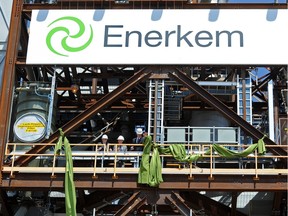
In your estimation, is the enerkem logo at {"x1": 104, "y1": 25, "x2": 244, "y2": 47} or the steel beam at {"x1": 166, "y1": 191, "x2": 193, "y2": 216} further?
the enerkem logo at {"x1": 104, "y1": 25, "x2": 244, "y2": 47}

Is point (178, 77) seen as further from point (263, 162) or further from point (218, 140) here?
point (263, 162)

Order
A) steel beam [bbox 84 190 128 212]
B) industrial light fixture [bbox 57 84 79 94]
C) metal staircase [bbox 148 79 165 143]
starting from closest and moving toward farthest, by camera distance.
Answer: steel beam [bbox 84 190 128 212] < metal staircase [bbox 148 79 165 143] < industrial light fixture [bbox 57 84 79 94]

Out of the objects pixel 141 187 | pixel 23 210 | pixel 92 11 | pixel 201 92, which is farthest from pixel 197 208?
pixel 92 11

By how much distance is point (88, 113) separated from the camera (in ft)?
82.0

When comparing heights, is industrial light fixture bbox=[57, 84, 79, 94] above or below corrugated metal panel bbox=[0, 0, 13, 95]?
below

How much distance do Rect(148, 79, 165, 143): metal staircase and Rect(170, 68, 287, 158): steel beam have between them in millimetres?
815

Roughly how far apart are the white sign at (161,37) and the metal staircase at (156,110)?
42.7 inches

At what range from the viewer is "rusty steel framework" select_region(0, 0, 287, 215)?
75.7 feet

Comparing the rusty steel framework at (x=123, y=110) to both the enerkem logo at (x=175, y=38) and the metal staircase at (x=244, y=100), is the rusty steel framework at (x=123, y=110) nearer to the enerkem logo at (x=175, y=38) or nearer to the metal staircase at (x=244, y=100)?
the metal staircase at (x=244, y=100)

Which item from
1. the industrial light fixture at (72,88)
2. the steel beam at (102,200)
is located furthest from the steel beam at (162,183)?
the industrial light fixture at (72,88)

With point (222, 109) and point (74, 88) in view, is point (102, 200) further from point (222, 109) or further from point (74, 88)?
point (222, 109)

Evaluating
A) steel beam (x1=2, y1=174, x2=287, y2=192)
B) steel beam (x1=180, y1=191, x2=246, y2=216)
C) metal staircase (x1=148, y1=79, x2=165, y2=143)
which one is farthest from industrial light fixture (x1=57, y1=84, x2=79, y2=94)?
steel beam (x1=180, y1=191, x2=246, y2=216)

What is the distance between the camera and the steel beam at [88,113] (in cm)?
2445

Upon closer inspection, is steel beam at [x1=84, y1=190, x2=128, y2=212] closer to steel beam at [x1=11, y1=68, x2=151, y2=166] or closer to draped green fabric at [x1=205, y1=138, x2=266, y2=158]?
steel beam at [x1=11, y1=68, x2=151, y2=166]
